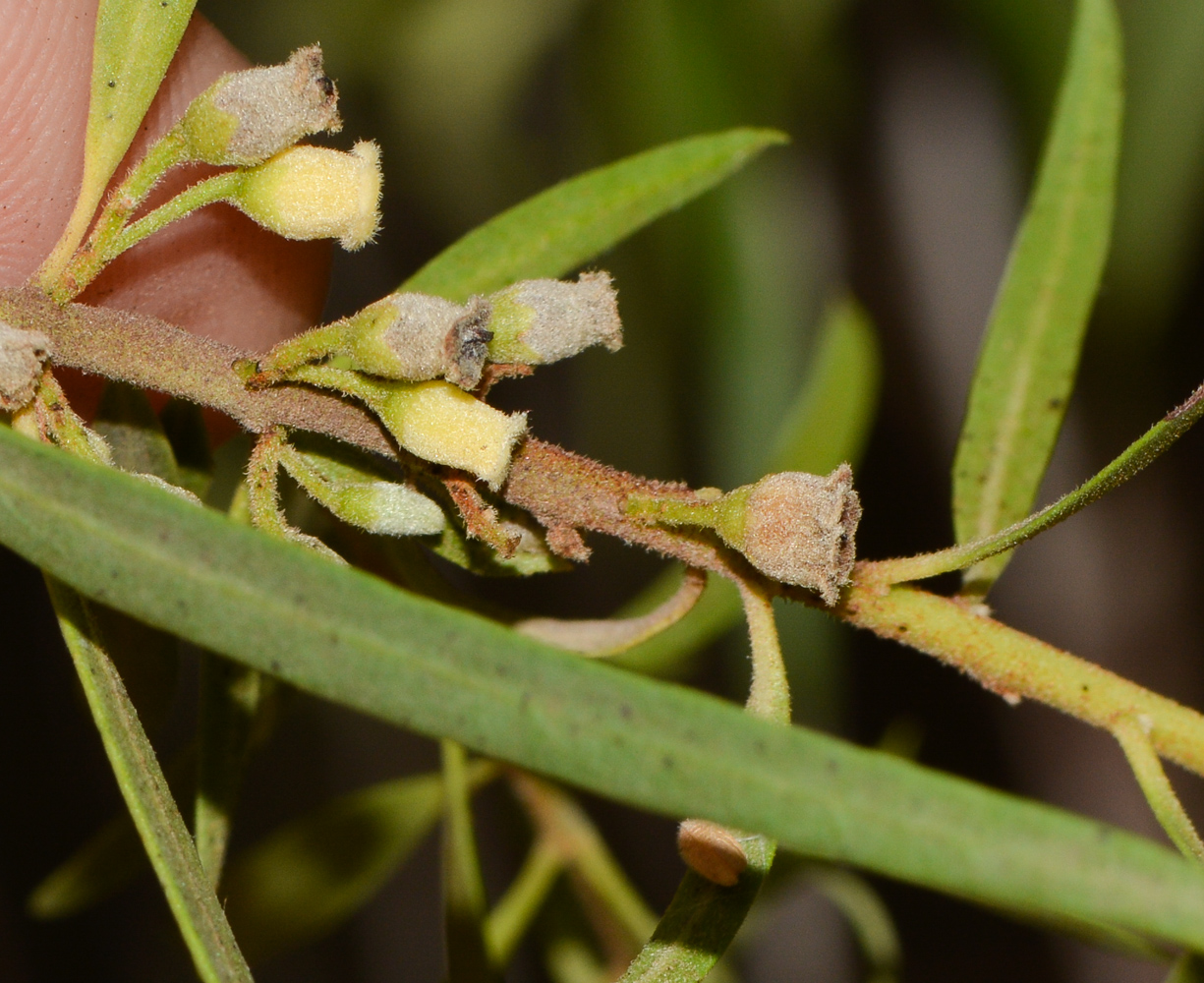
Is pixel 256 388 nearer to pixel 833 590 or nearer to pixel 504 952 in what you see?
pixel 833 590

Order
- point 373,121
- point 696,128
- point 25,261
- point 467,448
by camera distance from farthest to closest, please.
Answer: point 373,121 < point 696,128 < point 25,261 < point 467,448

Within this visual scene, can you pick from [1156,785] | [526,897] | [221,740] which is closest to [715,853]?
[1156,785]

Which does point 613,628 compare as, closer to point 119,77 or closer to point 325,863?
point 119,77

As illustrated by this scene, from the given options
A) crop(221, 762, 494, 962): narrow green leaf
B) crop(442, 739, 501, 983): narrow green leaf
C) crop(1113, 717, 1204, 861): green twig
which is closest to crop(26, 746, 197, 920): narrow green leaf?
crop(221, 762, 494, 962): narrow green leaf

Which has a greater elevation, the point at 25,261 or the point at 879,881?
the point at 25,261

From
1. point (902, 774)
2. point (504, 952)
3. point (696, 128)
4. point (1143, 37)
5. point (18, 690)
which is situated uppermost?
point (1143, 37)

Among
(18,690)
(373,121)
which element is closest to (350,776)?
(18,690)

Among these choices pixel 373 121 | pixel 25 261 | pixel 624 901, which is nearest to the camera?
pixel 25 261
